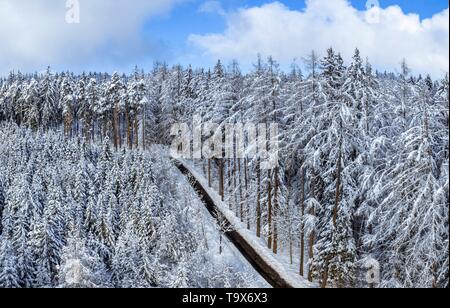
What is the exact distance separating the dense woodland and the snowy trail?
102 centimetres

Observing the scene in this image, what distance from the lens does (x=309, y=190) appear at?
32781mm

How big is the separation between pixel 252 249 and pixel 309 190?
7.56 meters

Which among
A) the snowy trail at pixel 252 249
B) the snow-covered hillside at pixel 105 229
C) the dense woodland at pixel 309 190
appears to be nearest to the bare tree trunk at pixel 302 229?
the dense woodland at pixel 309 190

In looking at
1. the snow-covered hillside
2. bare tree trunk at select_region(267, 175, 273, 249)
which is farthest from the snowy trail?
the snow-covered hillside

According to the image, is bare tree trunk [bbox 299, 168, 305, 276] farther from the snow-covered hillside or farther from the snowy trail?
the snow-covered hillside

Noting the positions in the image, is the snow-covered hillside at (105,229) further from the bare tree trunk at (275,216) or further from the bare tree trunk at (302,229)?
the bare tree trunk at (302,229)

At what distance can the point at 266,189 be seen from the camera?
3516cm

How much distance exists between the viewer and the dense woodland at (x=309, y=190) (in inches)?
762

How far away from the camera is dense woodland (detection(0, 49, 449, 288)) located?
1936cm

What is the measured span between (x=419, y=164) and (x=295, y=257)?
690 inches

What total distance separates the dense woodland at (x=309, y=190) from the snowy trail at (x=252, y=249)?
1020 mm

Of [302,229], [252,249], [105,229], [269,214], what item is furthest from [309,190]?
[105,229]
